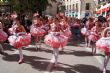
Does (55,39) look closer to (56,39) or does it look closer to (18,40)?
(56,39)

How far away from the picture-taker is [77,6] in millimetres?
83188

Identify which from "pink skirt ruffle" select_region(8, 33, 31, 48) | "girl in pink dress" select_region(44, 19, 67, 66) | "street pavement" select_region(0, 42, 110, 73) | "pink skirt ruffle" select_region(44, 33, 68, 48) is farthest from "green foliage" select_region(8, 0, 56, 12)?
"pink skirt ruffle" select_region(44, 33, 68, 48)

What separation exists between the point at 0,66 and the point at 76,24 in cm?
1608

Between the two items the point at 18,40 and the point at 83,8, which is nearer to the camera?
the point at 18,40

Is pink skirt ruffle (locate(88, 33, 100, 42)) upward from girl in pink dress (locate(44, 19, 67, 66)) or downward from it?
downward

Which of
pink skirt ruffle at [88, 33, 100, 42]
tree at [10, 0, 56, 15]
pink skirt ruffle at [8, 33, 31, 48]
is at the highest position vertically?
tree at [10, 0, 56, 15]

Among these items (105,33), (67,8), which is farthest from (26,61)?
(67,8)

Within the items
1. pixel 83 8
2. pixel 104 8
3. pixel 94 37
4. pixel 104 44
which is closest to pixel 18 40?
pixel 104 44

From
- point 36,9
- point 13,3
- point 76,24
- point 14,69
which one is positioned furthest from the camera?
point 36,9

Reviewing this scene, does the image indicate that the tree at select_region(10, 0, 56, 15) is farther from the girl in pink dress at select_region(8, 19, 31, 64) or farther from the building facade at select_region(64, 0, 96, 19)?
the building facade at select_region(64, 0, 96, 19)

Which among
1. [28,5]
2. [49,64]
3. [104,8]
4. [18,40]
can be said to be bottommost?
[49,64]

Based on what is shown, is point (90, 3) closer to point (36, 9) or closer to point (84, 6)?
point (84, 6)

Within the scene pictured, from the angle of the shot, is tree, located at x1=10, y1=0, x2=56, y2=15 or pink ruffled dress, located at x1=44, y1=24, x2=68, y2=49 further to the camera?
tree, located at x1=10, y1=0, x2=56, y2=15

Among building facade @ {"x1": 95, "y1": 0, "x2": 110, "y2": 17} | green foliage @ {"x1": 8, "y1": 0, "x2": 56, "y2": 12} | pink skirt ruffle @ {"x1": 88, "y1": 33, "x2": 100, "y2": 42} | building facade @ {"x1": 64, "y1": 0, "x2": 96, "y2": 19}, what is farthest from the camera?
building facade @ {"x1": 64, "y1": 0, "x2": 96, "y2": 19}
